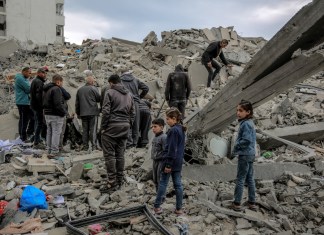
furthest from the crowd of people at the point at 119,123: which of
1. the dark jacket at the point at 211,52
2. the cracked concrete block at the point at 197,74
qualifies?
the cracked concrete block at the point at 197,74

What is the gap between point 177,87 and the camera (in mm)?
8086

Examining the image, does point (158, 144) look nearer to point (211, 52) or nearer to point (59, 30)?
point (211, 52)

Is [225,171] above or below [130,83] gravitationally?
below

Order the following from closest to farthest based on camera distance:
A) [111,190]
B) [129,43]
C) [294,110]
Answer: [111,190]
[294,110]
[129,43]

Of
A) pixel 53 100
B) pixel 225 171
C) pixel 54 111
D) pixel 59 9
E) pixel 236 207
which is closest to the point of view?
pixel 236 207

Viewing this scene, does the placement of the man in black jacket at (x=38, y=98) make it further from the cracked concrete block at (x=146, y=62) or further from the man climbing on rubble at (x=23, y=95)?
the cracked concrete block at (x=146, y=62)

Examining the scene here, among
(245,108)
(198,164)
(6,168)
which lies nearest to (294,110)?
(198,164)

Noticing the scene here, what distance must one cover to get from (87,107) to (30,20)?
99.6 feet

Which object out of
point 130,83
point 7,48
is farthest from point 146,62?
point 7,48

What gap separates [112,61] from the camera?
1505cm

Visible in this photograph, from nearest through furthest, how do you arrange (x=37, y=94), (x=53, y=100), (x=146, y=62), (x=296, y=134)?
(x=53, y=100) → (x=37, y=94) → (x=296, y=134) → (x=146, y=62)

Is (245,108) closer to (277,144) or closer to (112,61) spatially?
(277,144)

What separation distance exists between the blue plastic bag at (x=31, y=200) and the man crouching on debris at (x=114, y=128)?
935 millimetres

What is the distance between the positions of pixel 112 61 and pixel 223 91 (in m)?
9.88
